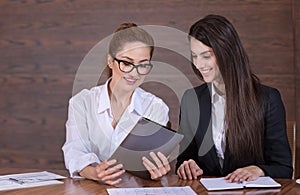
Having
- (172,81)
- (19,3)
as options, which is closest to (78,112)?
(172,81)

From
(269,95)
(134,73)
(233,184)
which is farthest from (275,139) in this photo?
(134,73)

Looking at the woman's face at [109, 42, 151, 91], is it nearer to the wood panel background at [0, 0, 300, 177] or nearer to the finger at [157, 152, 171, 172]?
the finger at [157, 152, 171, 172]

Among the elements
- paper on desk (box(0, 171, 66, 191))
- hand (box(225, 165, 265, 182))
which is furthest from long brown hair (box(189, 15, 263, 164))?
paper on desk (box(0, 171, 66, 191))

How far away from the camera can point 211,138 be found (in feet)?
Answer: 7.20

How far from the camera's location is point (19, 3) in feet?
11.4

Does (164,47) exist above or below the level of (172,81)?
above

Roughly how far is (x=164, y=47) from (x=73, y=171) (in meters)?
1.42

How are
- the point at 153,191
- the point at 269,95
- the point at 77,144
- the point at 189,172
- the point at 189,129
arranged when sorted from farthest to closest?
the point at 189,129 → the point at 269,95 → the point at 77,144 → the point at 189,172 → the point at 153,191

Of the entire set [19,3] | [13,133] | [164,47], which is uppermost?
[19,3]

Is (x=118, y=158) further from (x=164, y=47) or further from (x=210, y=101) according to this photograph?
(x=164, y=47)

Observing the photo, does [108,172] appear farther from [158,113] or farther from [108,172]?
[158,113]

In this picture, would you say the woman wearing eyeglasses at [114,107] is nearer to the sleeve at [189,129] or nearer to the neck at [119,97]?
the neck at [119,97]

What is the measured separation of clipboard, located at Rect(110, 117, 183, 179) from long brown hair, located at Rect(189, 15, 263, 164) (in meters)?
0.32

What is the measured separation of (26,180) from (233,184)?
0.74 m
